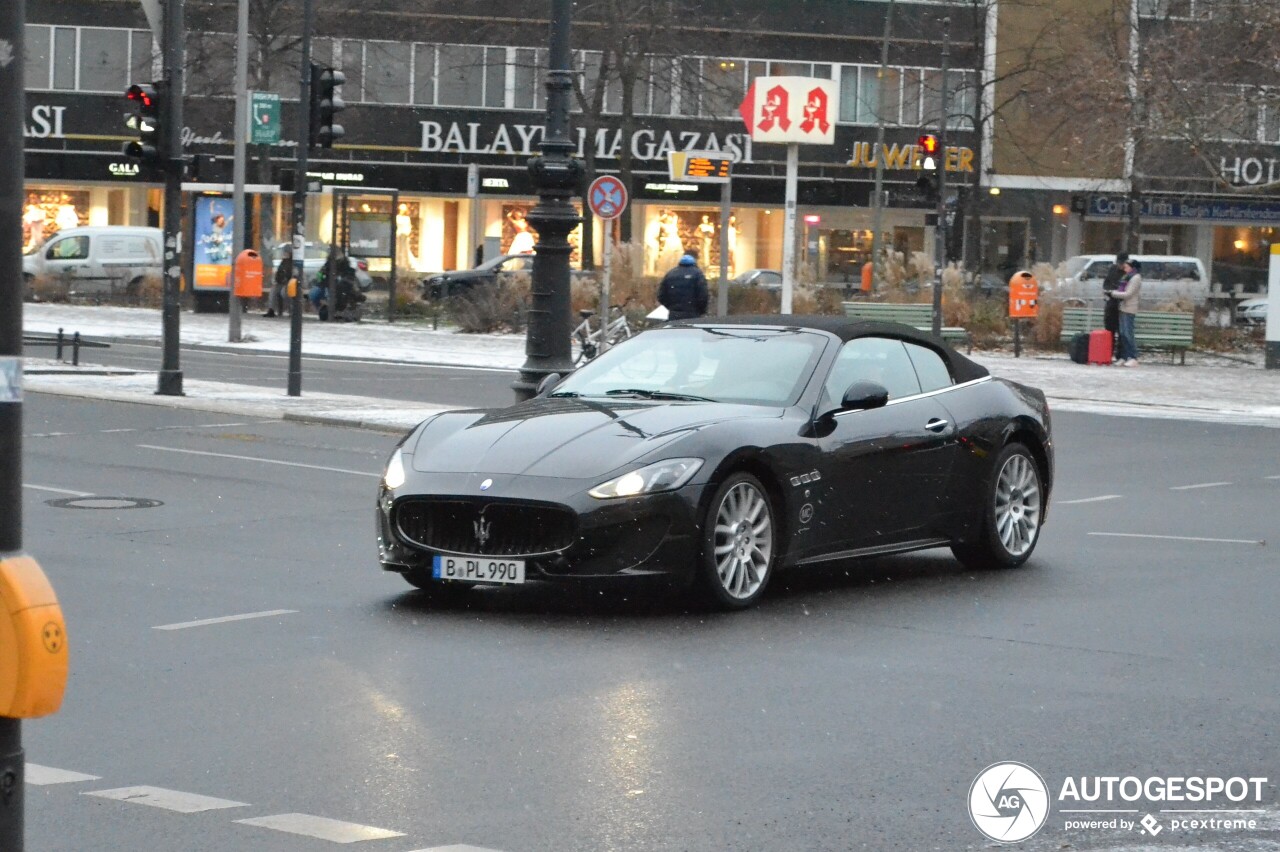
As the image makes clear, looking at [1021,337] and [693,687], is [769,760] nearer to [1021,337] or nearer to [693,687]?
[693,687]

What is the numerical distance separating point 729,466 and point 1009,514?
2.49 meters

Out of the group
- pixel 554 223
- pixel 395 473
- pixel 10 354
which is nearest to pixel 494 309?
pixel 554 223

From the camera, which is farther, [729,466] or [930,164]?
[930,164]

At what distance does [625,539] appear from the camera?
30.0ft

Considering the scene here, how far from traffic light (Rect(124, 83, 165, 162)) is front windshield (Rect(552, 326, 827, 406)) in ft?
38.3

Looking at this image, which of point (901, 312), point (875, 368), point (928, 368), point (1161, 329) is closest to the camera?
point (875, 368)

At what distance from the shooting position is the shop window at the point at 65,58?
65.2 metres

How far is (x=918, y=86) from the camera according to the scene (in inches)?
2648

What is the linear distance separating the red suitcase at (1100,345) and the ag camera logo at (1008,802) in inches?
1087

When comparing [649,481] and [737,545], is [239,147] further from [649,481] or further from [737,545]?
[649,481]

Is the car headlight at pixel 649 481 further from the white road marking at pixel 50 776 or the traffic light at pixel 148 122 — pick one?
the traffic light at pixel 148 122

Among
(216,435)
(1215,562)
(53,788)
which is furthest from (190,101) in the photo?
(53,788)

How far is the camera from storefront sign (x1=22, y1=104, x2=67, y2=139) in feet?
212

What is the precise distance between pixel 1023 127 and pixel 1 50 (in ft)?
217
